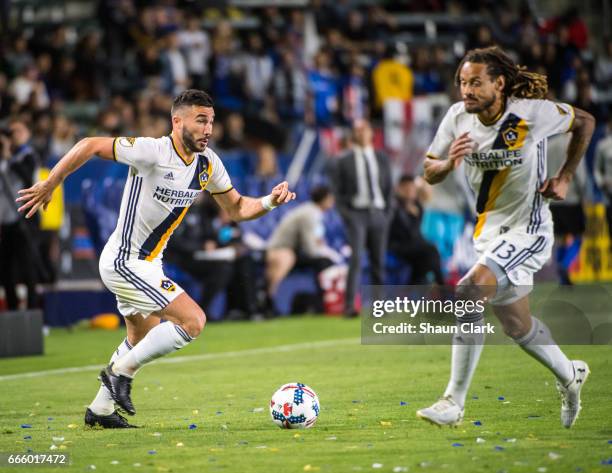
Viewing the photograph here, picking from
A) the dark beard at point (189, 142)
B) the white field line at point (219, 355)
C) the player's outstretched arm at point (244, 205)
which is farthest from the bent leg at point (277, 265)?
the dark beard at point (189, 142)

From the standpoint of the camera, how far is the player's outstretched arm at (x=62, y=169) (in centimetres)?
720

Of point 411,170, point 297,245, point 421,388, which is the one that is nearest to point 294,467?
point 421,388

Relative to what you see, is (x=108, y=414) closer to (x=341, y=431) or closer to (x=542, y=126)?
(x=341, y=431)

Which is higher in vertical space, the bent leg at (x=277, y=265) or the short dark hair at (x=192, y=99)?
the short dark hair at (x=192, y=99)

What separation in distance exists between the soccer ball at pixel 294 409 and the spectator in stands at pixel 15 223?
7636 mm

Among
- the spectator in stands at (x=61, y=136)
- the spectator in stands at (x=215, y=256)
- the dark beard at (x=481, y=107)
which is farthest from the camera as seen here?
the spectator in stands at (x=61, y=136)

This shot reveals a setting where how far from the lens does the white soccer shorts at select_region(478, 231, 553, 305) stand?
24.4 ft

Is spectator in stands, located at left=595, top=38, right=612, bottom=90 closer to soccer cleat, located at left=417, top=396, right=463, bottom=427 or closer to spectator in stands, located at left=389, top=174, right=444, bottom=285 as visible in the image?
spectator in stands, located at left=389, top=174, right=444, bottom=285

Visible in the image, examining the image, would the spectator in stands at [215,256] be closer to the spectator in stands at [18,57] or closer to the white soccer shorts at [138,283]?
the spectator in stands at [18,57]

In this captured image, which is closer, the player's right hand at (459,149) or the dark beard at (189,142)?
the player's right hand at (459,149)

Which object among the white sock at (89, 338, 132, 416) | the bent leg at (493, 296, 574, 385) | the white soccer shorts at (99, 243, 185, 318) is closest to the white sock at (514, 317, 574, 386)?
the bent leg at (493, 296, 574, 385)

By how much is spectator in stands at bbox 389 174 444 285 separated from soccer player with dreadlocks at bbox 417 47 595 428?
30.4 ft

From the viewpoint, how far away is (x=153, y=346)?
7.64 metres

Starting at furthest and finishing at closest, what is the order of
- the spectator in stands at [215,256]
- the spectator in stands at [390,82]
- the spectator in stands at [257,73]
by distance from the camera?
the spectator in stands at [390,82], the spectator in stands at [257,73], the spectator in stands at [215,256]
